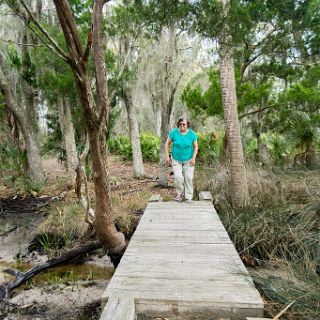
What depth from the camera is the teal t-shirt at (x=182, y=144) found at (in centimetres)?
603

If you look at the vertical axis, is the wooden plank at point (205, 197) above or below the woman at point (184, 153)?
below

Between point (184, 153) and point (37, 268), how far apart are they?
3.29 m

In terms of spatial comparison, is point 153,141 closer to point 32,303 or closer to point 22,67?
point 22,67

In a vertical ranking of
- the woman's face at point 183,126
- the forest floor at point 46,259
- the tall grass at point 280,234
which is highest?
the woman's face at point 183,126

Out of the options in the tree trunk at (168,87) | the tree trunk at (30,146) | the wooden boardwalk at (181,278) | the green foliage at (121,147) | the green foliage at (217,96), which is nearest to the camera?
the wooden boardwalk at (181,278)

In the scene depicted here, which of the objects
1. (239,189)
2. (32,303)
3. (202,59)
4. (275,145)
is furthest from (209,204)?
(275,145)

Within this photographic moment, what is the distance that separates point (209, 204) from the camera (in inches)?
233

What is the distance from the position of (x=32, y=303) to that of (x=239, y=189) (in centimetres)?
399

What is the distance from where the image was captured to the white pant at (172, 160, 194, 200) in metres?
6.18

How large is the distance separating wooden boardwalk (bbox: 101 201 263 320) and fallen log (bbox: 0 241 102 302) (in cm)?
151

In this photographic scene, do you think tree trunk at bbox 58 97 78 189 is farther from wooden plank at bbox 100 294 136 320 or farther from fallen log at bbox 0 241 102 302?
wooden plank at bbox 100 294 136 320

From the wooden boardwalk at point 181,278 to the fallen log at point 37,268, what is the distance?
4.96 ft

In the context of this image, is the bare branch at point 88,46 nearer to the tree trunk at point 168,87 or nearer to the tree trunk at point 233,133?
the tree trunk at point 233,133

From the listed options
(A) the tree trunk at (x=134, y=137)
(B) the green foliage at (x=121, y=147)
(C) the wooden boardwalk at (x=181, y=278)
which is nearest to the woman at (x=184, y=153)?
(C) the wooden boardwalk at (x=181, y=278)
